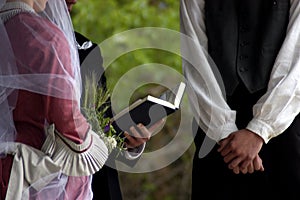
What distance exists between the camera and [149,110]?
2.31 meters

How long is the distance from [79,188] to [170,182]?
2.64 m

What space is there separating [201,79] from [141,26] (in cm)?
215

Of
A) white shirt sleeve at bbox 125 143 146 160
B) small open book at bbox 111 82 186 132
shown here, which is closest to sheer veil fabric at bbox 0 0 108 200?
small open book at bbox 111 82 186 132

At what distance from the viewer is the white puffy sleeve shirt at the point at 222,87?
2.48 meters

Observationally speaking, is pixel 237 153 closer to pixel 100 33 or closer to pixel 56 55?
pixel 56 55

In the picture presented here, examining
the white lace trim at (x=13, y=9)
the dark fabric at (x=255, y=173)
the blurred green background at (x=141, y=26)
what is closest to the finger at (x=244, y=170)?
the dark fabric at (x=255, y=173)

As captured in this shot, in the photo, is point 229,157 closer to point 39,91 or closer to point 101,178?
point 101,178

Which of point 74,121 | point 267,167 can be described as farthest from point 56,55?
point 267,167

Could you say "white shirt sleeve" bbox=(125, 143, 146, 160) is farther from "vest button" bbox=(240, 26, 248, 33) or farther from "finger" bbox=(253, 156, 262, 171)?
"vest button" bbox=(240, 26, 248, 33)

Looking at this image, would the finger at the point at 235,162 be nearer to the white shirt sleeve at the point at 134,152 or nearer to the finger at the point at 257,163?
the finger at the point at 257,163

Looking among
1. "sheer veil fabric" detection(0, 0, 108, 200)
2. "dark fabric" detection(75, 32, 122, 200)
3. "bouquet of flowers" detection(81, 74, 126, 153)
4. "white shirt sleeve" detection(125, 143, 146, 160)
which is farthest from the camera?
"dark fabric" detection(75, 32, 122, 200)

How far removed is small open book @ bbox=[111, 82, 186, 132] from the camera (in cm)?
228

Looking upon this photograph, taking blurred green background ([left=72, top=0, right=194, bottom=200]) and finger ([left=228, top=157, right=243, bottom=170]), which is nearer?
finger ([left=228, top=157, right=243, bottom=170])

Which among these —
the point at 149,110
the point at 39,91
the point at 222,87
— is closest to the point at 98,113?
the point at 149,110
